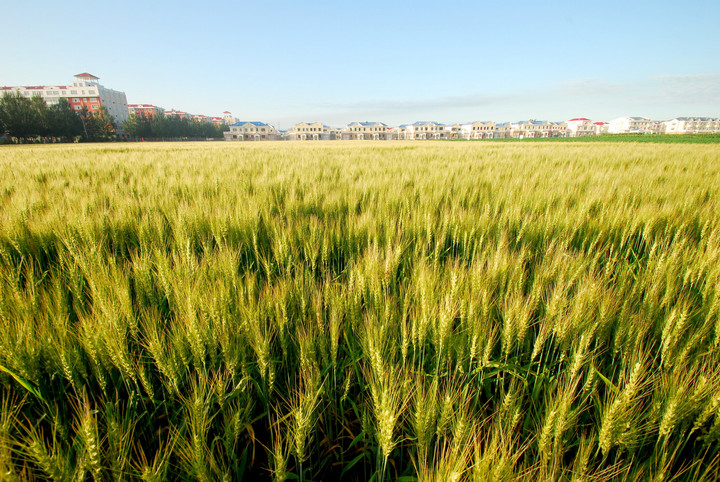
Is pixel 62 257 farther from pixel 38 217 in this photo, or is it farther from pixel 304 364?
pixel 304 364

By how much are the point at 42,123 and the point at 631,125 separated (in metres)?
178

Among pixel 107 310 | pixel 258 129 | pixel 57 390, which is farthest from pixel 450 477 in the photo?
pixel 258 129

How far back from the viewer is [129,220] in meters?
2.22

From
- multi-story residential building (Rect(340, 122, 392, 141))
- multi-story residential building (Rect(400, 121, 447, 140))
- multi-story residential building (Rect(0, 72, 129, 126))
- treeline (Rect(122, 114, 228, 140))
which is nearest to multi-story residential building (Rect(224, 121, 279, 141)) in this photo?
treeline (Rect(122, 114, 228, 140))

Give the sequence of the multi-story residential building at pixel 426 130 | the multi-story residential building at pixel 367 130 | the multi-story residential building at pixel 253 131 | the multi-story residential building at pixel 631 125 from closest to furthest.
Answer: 1. the multi-story residential building at pixel 253 131
2. the multi-story residential building at pixel 367 130
3. the multi-story residential building at pixel 426 130
4. the multi-story residential building at pixel 631 125

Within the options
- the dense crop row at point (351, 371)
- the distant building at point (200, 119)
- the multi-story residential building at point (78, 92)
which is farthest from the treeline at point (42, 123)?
the dense crop row at point (351, 371)

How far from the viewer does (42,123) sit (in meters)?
43.8

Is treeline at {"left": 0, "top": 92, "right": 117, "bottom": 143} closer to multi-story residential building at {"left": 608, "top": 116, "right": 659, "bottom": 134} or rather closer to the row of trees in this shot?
the row of trees

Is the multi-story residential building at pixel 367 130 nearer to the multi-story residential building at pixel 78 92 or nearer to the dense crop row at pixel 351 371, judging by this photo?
the multi-story residential building at pixel 78 92

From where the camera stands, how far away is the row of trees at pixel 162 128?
5903 cm

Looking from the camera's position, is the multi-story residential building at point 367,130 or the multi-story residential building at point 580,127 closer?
the multi-story residential building at point 367,130

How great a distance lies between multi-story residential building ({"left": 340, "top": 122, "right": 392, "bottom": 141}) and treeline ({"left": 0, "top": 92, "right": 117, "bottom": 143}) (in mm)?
67989

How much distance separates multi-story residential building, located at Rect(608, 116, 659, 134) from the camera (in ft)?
388

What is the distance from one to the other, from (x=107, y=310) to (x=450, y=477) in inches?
44.1
